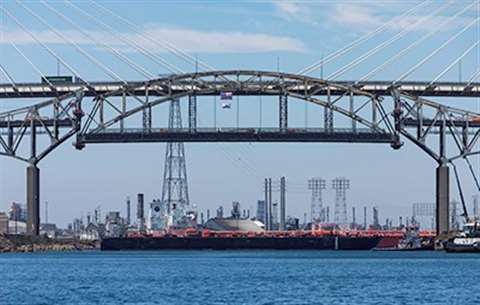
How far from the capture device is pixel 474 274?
100500 millimetres

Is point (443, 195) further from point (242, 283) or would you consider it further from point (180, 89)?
point (242, 283)

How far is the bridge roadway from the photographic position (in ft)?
530

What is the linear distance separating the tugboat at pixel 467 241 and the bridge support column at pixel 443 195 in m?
2.43

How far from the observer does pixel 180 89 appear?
16212cm

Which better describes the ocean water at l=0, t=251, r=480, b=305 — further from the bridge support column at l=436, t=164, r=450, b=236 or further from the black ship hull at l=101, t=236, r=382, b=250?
the black ship hull at l=101, t=236, r=382, b=250

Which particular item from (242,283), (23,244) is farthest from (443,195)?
(242,283)

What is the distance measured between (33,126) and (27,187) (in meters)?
6.84

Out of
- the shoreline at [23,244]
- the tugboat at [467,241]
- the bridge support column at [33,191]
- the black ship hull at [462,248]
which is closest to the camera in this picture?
the black ship hull at [462,248]

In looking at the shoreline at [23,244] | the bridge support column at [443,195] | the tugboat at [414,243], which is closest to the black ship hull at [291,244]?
the tugboat at [414,243]

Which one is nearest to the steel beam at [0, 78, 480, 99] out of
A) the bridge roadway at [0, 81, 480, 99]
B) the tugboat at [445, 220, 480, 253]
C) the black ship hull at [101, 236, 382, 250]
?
the bridge roadway at [0, 81, 480, 99]

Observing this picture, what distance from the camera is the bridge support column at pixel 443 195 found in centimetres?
15962

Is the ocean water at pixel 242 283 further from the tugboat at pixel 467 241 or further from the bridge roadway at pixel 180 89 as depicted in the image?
the bridge roadway at pixel 180 89

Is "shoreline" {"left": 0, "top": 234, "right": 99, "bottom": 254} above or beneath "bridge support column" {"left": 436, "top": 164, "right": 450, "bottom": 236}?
beneath

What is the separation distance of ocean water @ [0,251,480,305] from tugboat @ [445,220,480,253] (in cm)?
2990
